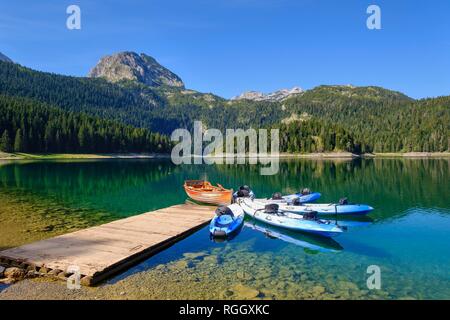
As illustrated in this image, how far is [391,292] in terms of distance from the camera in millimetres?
18203

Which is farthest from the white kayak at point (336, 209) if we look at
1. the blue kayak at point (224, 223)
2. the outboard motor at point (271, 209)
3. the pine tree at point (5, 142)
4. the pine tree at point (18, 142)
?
the pine tree at point (18, 142)

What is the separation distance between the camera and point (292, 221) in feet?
102

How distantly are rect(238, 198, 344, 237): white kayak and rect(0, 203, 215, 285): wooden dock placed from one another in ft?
20.6

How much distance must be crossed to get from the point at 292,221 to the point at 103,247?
1658 cm

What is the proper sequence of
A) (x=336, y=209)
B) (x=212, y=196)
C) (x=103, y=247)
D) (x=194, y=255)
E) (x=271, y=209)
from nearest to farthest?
(x=103, y=247) < (x=194, y=255) < (x=271, y=209) < (x=336, y=209) < (x=212, y=196)

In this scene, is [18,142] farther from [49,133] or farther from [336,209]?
[336,209]

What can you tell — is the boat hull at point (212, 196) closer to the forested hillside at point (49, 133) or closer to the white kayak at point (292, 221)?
the white kayak at point (292, 221)

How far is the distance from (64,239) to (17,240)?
175 inches

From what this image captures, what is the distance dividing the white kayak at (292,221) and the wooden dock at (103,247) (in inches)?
247

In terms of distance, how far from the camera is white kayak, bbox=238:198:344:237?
28641 millimetres

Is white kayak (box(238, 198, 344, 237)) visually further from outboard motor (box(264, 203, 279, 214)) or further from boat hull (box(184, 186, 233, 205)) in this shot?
boat hull (box(184, 186, 233, 205))

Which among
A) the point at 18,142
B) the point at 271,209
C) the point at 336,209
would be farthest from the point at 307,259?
the point at 18,142
